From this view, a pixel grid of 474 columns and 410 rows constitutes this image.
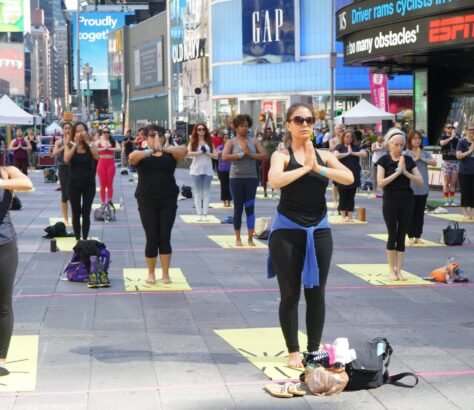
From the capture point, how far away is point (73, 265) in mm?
11703

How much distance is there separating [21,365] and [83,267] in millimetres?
4062

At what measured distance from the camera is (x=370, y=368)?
22.6 ft

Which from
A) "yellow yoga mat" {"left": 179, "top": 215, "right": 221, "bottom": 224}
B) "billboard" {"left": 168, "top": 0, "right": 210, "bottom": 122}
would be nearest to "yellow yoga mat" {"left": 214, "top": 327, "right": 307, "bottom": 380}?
"yellow yoga mat" {"left": 179, "top": 215, "right": 221, "bottom": 224}

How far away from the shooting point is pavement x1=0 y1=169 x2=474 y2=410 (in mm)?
6727

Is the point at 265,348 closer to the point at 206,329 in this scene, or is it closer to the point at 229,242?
the point at 206,329

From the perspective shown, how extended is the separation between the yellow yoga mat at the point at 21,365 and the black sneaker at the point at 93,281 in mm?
2603

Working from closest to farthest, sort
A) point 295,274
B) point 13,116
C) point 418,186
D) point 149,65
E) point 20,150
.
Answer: point 295,274, point 418,186, point 20,150, point 13,116, point 149,65

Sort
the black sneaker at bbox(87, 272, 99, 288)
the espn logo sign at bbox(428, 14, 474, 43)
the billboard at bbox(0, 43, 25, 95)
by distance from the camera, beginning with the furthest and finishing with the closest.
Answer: the billboard at bbox(0, 43, 25, 95), the espn logo sign at bbox(428, 14, 474, 43), the black sneaker at bbox(87, 272, 99, 288)

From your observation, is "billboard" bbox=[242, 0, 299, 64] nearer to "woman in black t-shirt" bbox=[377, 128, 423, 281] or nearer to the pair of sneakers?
"woman in black t-shirt" bbox=[377, 128, 423, 281]

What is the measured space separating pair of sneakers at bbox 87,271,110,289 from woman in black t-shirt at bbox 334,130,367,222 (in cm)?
Answer: 786

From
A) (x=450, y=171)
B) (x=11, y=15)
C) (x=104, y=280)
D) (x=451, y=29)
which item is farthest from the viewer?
(x=11, y=15)

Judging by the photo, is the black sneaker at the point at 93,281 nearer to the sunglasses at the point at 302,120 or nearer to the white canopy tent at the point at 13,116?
the sunglasses at the point at 302,120

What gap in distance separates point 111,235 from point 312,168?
33.4 ft

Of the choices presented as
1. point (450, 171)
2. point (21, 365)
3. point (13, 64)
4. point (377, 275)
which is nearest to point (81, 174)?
point (377, 275)
